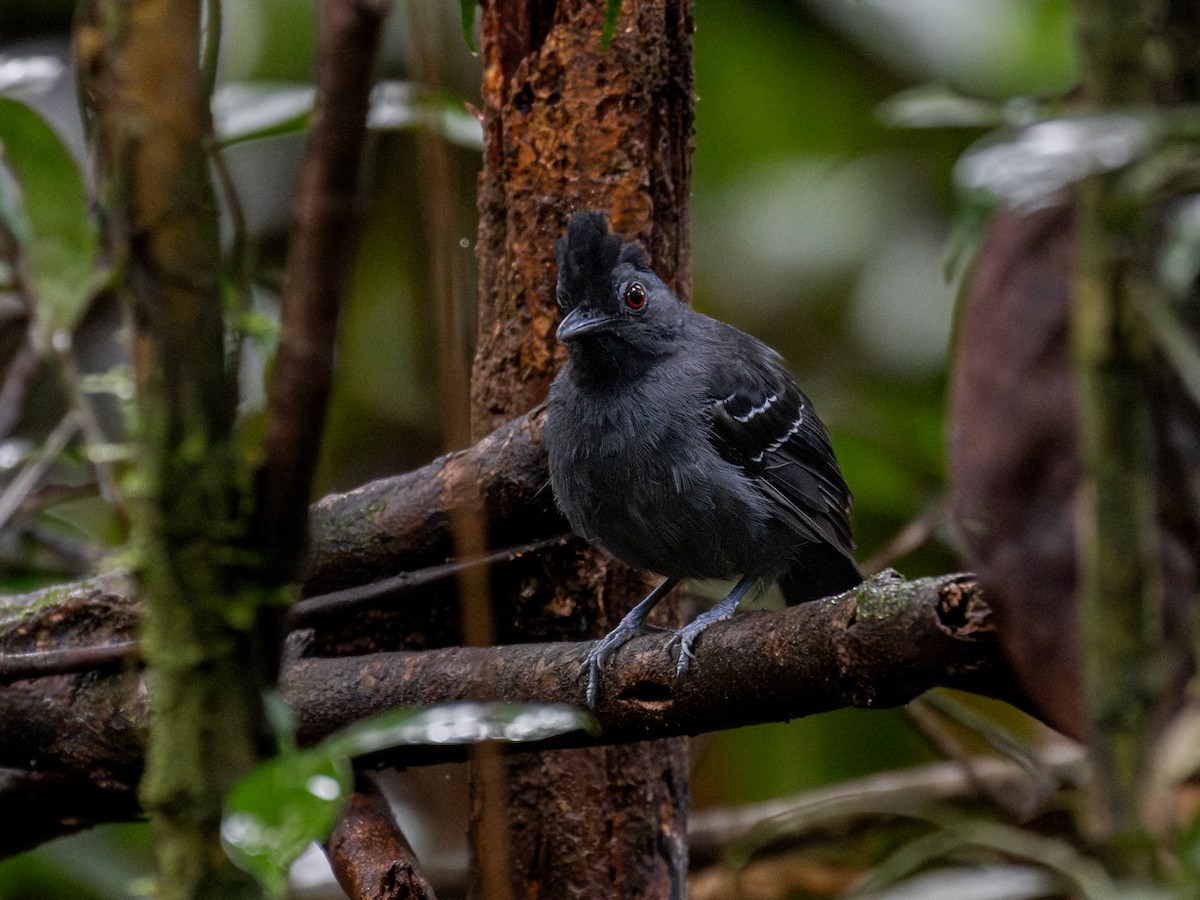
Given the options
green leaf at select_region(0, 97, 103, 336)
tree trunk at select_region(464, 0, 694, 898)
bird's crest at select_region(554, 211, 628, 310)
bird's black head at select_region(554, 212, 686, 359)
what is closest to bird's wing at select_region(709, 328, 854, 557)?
bird's black head at select_region(554, 212, 686, 359)

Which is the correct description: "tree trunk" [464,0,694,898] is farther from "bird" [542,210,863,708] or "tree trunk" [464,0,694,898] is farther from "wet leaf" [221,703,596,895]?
"wet leaf" [221,703,596,895]

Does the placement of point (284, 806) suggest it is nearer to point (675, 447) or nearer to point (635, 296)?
point (675, 447)

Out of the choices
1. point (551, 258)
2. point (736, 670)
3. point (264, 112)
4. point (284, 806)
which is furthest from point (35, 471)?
point (284, 806)

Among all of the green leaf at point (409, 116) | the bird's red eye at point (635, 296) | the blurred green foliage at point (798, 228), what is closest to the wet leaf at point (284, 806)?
the bird's red eye at point (635, 296)

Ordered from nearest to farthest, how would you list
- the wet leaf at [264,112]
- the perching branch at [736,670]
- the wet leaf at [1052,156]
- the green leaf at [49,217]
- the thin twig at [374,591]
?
1. the wet leaf at [1052,156]
2. the perching branch at [736,670]
3. the thin twig at [374,591]
4. the wet leaf at [264,112]
5. the green leaf at [49,217]

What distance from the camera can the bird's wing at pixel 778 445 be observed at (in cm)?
368

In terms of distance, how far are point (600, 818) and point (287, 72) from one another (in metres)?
4.47

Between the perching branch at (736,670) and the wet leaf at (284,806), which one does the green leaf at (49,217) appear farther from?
the wet leaf at (284,806)

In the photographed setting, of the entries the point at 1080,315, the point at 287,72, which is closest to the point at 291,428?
the point at 1080,315

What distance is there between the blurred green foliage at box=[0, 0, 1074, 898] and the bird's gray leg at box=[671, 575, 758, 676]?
1080 mm

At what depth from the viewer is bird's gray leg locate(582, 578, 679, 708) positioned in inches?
106

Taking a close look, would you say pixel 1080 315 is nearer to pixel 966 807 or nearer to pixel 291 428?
pixel 291 428

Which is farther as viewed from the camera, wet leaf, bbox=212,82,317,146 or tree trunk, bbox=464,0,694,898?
wet leaf, bbox=212,82,317,146

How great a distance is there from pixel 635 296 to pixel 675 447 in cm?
45
